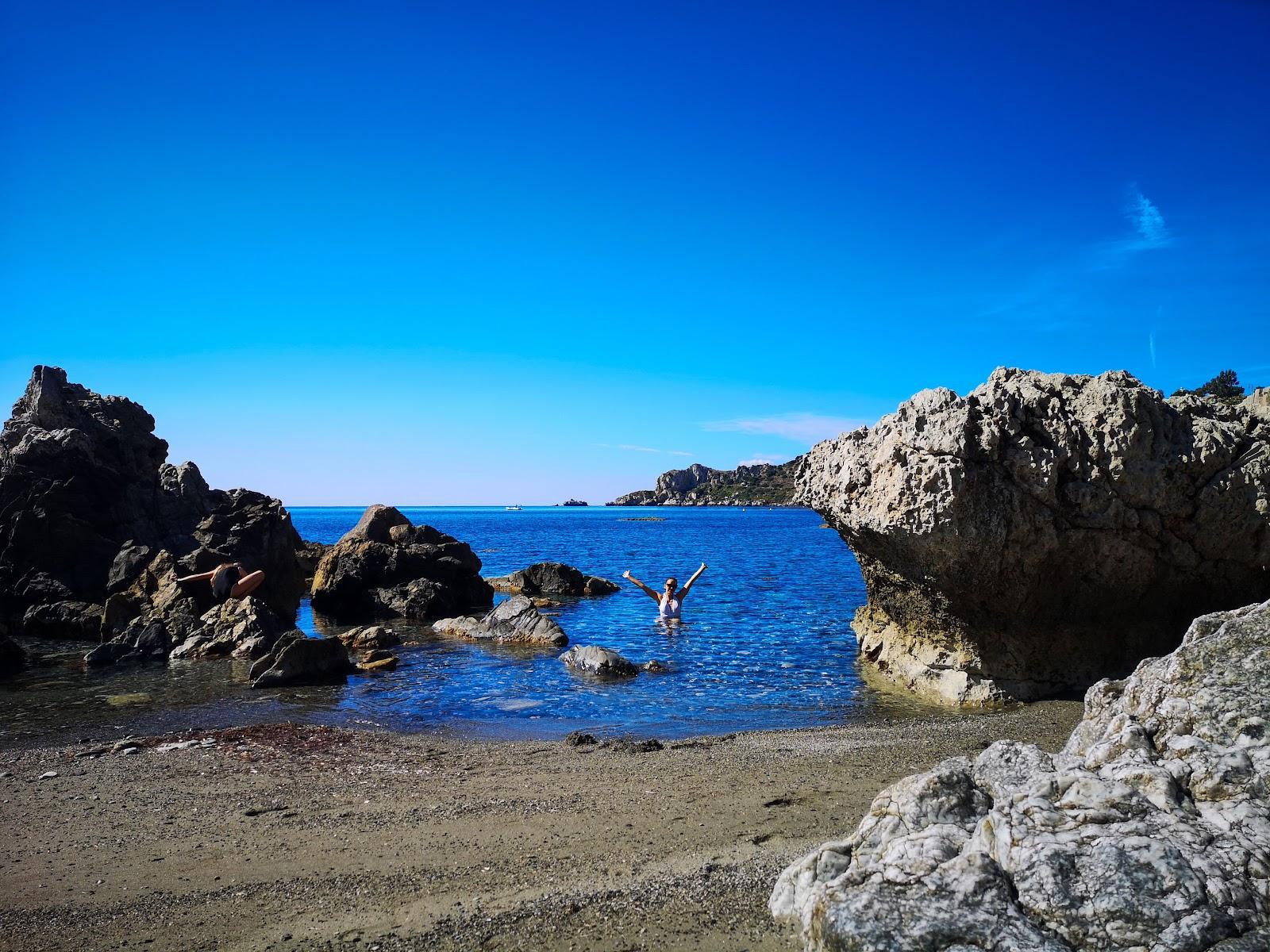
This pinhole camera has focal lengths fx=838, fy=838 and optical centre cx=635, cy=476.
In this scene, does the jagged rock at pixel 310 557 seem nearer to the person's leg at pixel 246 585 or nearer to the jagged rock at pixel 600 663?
the person's leg at pixel 246 585

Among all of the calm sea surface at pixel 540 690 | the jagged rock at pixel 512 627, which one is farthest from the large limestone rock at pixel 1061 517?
the jagged rock at pixel 512 627

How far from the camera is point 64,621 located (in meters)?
26.0

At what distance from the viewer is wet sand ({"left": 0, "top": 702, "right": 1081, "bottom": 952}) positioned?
588 cm

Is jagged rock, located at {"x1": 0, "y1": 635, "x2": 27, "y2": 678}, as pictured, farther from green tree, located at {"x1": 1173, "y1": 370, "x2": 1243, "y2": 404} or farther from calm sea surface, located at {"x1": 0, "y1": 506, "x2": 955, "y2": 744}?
green tree, located at {"x1": 1173, "y1": 370, "x2": 1243, "y2": 404}

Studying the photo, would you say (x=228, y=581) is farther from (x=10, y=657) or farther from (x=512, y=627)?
(x=512, y=627)

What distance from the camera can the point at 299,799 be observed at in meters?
9.38

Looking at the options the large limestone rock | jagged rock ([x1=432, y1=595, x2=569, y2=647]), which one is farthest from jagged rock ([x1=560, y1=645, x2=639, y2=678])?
the large limestone rock

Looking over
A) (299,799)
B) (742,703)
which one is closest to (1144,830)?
(299,799)

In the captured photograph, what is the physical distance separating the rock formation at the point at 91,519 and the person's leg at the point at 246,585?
2210 mm

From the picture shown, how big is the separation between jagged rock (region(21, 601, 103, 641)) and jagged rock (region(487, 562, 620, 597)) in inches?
627

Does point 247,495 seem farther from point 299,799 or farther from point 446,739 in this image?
point 299,799

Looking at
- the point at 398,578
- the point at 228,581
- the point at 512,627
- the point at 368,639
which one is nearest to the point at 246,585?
the point at 228,581

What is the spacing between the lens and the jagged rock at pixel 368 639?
2322 cm

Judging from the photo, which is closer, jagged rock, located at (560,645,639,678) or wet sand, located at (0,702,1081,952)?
wet sand, located at (0,702,1081,952)
